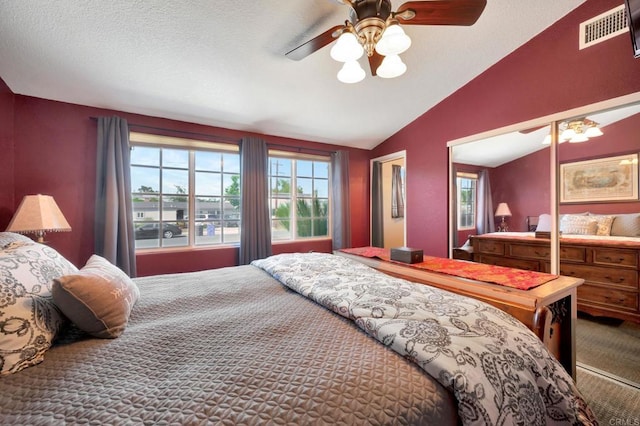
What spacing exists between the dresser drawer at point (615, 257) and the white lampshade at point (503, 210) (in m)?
0.68

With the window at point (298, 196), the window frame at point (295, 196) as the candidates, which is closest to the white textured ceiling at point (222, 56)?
the window frame at point (295, 196)

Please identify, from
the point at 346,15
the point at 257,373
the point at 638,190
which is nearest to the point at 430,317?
the point at 257,373

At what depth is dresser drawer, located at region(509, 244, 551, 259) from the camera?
2291 mm

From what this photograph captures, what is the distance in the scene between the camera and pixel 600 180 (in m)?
2.09

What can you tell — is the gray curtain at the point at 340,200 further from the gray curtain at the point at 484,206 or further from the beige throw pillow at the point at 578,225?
the beige throw pillow at the point at 578,225

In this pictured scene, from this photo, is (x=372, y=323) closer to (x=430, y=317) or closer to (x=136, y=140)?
(x=430, y=317)

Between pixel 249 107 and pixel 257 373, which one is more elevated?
pixel 249 107

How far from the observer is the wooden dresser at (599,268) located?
6.88 ft

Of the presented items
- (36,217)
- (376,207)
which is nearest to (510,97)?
(376,207)

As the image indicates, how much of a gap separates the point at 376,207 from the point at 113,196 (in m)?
3.39

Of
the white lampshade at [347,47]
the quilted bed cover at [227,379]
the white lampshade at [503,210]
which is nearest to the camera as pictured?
the quilted bed cover at [227,379]

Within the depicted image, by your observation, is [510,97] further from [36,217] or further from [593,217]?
[36,217]

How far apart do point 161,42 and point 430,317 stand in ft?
8.15

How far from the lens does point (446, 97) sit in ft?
10.1
